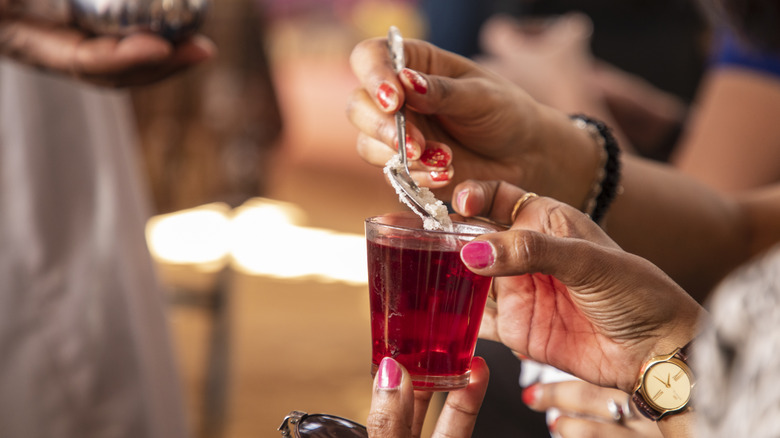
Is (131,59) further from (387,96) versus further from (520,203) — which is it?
(520,203)

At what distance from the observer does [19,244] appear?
4.28ft

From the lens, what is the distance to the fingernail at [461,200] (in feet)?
2.45

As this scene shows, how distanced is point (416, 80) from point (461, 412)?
13.0 inches

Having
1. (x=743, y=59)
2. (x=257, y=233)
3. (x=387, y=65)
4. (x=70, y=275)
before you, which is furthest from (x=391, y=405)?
(x=257, y=233)

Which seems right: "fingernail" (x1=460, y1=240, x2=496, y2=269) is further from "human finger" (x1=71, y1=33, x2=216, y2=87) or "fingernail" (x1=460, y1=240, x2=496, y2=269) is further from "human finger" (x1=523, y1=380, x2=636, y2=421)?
"human finger" (x1=71, y1=33, x2=216, y2=87)

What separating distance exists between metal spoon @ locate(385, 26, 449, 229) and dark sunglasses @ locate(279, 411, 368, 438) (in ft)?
0.60

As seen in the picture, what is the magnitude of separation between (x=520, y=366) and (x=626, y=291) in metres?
0.33

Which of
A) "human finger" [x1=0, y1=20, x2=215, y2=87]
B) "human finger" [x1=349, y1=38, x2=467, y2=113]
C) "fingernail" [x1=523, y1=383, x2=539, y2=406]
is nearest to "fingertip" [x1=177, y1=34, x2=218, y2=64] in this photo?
"human finger" [x1=0, y1=20, x2=215, y2=87]

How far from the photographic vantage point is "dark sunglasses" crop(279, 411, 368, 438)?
1.96 feet

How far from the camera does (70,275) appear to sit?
1.33 metres

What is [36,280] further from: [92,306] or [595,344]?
[595,344]

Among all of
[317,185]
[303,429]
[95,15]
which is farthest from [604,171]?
[317,185]

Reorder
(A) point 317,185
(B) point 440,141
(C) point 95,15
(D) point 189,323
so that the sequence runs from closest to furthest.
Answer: (B) point 440,141, (C) point 95,15, (D) point 189,323, (A) point 317,185

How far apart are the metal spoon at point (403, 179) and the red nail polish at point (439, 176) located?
59 mm
